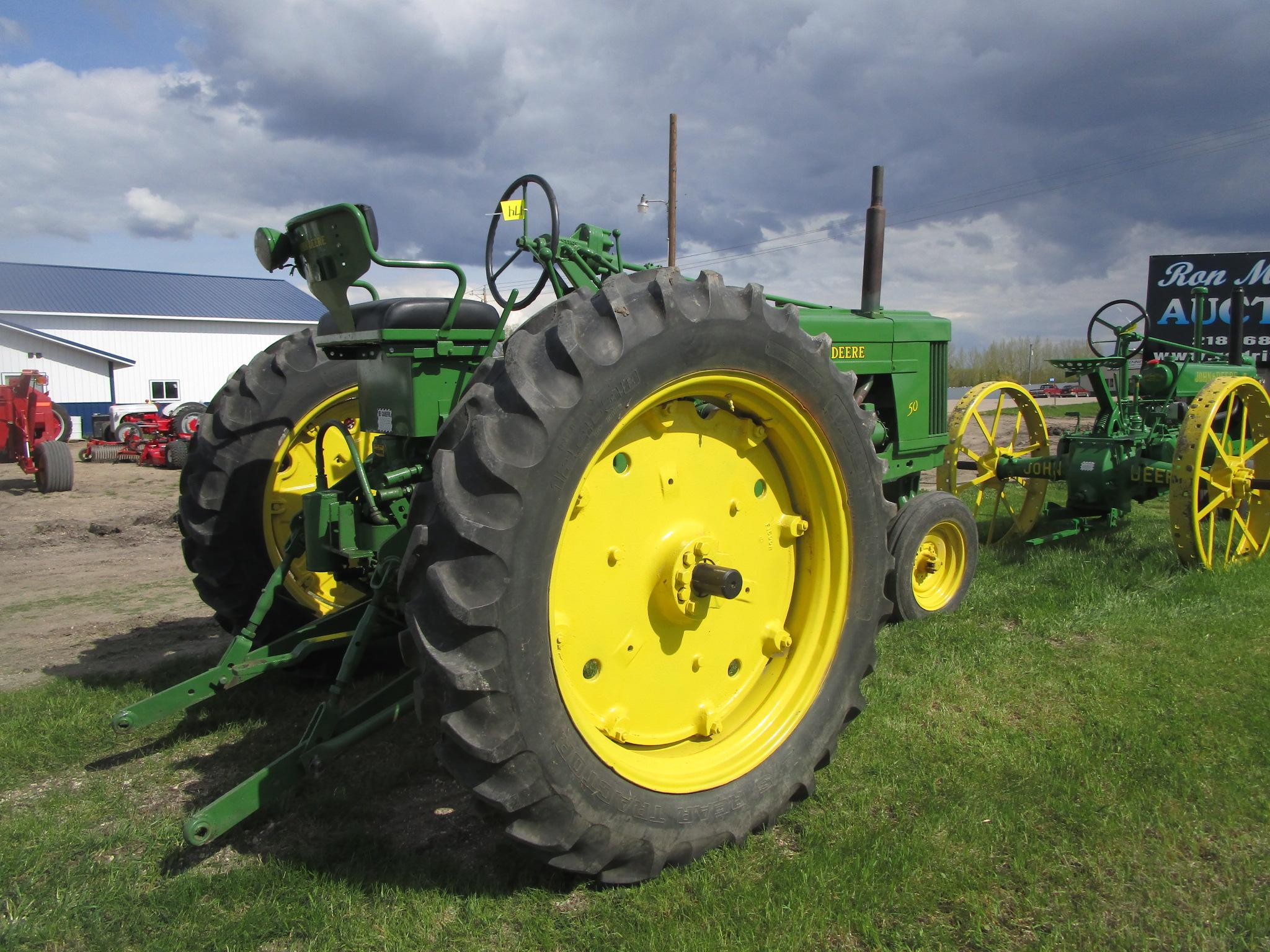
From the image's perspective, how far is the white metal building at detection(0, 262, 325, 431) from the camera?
92.2 feet

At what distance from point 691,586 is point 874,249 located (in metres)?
3.43

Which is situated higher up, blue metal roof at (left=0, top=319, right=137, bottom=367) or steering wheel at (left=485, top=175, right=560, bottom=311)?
blue metal roof at (left=0, top=319, right=137, bottom=367)

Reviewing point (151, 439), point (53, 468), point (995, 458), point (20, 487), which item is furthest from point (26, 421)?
point (995, 458)

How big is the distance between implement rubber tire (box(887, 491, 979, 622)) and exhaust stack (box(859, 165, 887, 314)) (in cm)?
121

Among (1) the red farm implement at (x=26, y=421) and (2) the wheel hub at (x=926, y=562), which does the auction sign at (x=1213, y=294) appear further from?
(1) the red farm implement at (x=26, y=421)

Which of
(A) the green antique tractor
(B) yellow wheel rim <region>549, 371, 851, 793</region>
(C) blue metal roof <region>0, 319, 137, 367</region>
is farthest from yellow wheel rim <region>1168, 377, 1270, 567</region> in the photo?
(C) blue metal roof <region>0, 319, 137, 367</region>

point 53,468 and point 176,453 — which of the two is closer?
point 53,468

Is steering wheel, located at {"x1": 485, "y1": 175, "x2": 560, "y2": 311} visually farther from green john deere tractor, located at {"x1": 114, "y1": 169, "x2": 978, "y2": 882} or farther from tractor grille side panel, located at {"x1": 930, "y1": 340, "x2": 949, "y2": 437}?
tractor grille side panel, located at {"x1": 930, "y1": 340, "x2": 949, "y2": 437}

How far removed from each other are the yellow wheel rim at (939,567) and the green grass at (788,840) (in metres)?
1.12

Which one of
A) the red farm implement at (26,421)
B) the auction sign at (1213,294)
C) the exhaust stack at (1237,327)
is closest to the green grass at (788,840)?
the exhaust stack at (1237,327)

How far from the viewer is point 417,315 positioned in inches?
129

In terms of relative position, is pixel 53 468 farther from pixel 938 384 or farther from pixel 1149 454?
pixel 1149 454

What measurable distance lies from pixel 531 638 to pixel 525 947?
820 mm

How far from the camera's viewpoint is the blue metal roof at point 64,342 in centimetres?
2712
